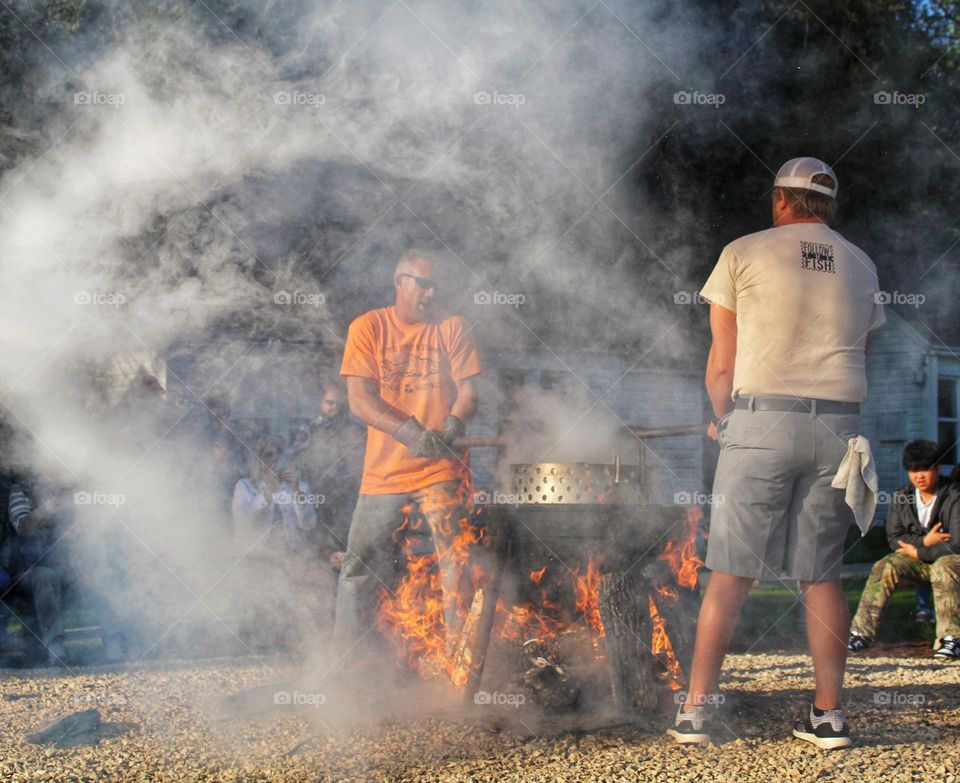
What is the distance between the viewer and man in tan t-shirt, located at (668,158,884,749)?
3980mm

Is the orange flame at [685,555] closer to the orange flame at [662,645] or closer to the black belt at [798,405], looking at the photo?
the orange flame at [662,645]

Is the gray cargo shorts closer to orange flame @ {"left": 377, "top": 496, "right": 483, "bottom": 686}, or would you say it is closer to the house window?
orange flame @ {"left": 377, "top": 496, "right": 483, "bottom": 686}

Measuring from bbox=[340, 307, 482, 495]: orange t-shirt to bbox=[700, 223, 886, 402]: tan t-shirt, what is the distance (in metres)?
2.00

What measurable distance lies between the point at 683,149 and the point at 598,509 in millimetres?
7351

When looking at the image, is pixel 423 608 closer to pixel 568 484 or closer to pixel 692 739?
pixel 568 484

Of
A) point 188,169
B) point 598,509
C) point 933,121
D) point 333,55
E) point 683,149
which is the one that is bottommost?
point 598,509

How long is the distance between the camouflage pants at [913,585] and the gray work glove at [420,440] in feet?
11.6

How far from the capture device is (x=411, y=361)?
5.80 m

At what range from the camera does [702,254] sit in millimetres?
13211

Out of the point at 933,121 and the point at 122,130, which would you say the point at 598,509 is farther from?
the point at 933,121

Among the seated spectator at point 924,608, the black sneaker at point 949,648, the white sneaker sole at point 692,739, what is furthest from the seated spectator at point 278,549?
the seated spectator at point 924,608

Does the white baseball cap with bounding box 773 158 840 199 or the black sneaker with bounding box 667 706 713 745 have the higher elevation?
the white baseball cap with bounding box 773 158 840 199

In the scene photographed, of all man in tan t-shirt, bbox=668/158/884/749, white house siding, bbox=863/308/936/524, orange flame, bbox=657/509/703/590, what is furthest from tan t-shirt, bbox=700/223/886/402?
white house siding, bbox=863/308/936/524

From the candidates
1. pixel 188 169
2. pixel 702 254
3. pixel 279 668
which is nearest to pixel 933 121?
pixel 702 254
